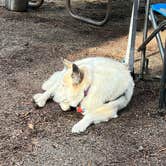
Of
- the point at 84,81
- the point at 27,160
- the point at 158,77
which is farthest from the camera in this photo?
the point at 158,77

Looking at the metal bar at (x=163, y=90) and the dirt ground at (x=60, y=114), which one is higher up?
the metal bar at (x=163, y=90)

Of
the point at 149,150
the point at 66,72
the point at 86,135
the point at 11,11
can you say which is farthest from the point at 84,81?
the point at 11,11

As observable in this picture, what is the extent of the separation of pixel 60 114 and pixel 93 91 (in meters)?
0.32

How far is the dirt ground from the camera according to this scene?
3.44m

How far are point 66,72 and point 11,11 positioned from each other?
322 cm

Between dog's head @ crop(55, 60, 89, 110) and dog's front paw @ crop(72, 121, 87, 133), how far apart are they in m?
0.24

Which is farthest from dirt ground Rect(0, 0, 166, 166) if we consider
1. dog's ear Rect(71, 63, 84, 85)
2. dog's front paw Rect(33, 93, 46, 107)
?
dog's ear Rect(71, 63, 84, 85)

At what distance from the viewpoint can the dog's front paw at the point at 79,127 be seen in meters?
3.72

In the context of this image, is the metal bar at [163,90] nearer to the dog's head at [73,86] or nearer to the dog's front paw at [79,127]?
the dog's head at [73,86]

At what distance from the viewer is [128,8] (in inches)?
297

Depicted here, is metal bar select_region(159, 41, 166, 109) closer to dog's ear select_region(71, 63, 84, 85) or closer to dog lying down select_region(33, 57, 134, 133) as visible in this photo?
dog lying down select_region(33, 57, 134, 133)

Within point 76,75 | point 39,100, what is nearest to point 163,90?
point 76,75

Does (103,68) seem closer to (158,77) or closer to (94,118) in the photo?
(94,118)

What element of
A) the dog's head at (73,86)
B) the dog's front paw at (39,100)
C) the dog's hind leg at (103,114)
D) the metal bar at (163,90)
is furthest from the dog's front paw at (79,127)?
the metal bar at (163,90)
